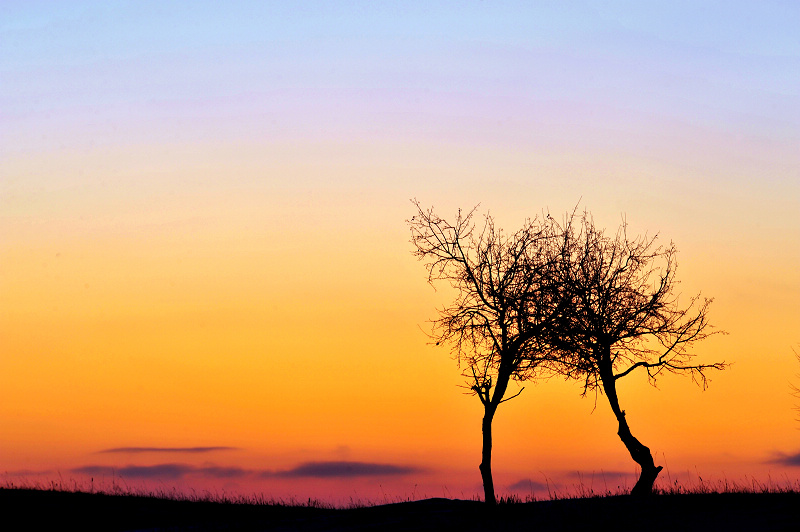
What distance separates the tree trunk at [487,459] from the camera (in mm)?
25188

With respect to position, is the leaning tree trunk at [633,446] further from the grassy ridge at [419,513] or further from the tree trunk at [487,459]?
the tree trunk at [487,459]

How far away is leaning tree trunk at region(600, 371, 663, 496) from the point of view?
31000 millimetres

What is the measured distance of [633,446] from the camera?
3139 centimetres

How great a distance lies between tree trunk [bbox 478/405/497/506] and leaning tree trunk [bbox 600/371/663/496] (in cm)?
753

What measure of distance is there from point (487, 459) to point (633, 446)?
8511mm

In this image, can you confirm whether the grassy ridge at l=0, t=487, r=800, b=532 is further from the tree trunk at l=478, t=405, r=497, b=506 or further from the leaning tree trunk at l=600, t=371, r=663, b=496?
the leaning tree trunk at l=600, t=371, r=663, b=496

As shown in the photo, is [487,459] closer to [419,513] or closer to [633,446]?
[419,513]

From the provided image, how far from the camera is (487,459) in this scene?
83.6 ft

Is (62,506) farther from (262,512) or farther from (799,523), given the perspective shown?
(799,523)

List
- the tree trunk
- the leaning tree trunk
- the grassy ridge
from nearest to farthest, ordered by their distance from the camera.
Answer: the grassy ridge < the tree trunk < the leaning tree trunk

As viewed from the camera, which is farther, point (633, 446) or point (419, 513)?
point (633, 446)

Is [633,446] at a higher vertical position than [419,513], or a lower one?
higher

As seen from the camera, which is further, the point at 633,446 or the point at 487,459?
the point at 633,446

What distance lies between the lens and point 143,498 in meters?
34.6
